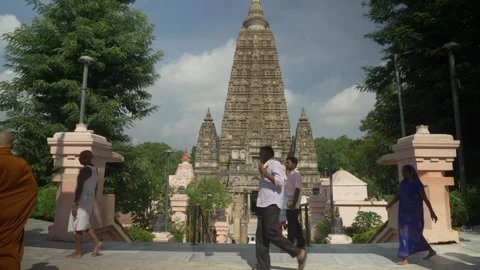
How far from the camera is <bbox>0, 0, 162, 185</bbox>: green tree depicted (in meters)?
14.5

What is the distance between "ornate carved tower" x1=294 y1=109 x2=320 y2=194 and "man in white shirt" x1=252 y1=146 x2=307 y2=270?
49.0 m

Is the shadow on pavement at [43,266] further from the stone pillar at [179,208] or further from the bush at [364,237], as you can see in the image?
the stone pillar at [179,208]

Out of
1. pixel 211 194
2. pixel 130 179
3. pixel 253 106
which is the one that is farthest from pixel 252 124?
pixel 130 179

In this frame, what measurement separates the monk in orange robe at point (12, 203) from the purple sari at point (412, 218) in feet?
15.7

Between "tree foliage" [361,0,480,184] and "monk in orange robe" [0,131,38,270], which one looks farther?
"tree foliage" [361,0,480,184]

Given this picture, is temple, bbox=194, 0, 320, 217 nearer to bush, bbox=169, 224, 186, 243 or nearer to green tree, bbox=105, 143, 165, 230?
bush, bbox=169, 224, 186, 243

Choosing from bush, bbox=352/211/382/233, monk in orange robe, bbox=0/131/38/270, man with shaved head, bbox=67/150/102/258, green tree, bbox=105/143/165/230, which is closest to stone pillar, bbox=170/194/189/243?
green tree, bbox=105/143/165/230

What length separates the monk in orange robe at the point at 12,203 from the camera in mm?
3383

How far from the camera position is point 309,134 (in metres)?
56.1

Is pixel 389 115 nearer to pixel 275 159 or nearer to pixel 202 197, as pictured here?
pixel 275 159

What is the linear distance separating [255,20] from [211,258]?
60.1 metres

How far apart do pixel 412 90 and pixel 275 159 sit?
14.4m

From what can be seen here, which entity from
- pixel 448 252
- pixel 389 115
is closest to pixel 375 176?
pixel 389 115

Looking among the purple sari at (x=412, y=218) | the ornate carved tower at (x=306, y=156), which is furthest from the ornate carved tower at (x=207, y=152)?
the purple sari at (x=412, y=218)
